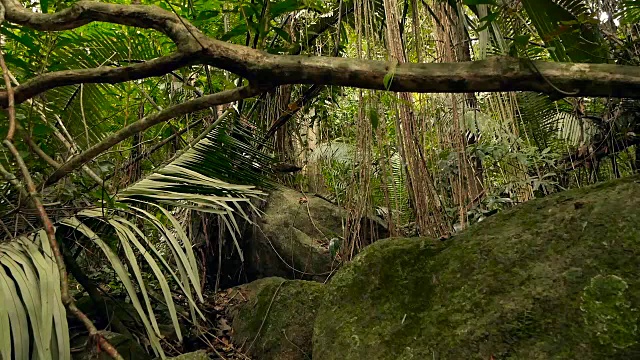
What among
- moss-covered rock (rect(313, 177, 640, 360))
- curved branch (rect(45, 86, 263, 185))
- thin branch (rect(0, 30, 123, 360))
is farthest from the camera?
curved branch (rect(45, 86, 263, 185))

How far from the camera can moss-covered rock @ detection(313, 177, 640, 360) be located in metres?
1.23

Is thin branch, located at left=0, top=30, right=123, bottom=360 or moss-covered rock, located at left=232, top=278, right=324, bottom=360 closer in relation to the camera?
thin branch, located at left=0, top=30, right=123, bottom=360

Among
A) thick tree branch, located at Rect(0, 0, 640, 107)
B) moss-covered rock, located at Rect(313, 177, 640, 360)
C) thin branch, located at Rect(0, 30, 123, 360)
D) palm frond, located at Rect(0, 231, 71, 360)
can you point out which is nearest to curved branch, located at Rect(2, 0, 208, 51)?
thick tree branch, located at Rect(0, 0, 640, 107)

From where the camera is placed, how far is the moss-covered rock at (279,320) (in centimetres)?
205

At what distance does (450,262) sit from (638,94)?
689 mm

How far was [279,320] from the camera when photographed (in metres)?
2.14

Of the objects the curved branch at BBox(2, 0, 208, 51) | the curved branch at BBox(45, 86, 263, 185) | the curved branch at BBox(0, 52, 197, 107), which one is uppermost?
the curved branch at BBox(2, 0, 208, 51)

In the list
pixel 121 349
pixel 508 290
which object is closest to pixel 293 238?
pixel 121 349

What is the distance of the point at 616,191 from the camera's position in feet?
4.70

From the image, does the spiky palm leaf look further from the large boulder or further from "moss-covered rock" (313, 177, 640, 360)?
the large boulder

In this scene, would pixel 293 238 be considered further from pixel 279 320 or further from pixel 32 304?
pixel 32 304

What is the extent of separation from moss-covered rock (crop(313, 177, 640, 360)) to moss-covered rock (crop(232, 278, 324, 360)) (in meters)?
0.37

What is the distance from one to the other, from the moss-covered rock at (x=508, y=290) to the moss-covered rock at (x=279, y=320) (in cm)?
37

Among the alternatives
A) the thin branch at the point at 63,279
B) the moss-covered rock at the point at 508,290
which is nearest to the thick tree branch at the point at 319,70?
the moss-covered rock at the point at 508,290
